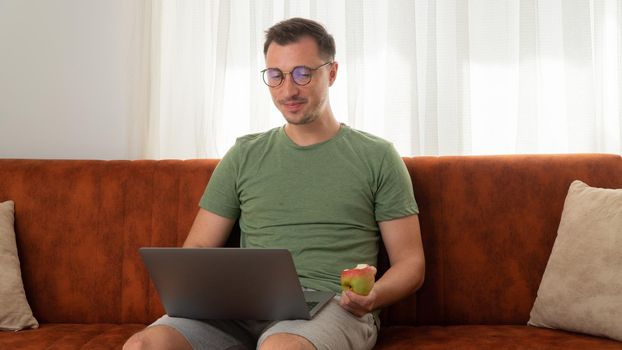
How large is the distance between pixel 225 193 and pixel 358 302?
2.04ft

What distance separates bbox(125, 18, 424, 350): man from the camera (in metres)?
2.08

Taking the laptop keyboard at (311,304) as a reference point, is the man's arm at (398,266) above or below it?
above

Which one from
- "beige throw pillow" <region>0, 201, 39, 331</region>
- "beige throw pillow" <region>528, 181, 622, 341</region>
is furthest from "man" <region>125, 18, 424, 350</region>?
"beige throw pillow" <region>0, 201, 39, 331</region>

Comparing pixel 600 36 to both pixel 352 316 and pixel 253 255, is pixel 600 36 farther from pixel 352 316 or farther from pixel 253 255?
pixel 253 255

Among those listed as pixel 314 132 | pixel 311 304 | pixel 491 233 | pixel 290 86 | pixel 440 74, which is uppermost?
pixel 440 74

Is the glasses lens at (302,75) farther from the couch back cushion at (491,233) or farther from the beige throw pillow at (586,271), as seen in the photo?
the beige throw pillow at (586,271)

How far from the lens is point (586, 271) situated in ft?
6.57

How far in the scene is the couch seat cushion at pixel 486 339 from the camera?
1921mm

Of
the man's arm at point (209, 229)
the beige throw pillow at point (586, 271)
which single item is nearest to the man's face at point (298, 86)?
the man's arm at point (209, 229)

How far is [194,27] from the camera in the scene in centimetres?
277

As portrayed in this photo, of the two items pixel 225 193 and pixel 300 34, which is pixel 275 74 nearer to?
pixel 300 34

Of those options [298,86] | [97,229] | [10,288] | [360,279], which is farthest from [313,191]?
[10,288]

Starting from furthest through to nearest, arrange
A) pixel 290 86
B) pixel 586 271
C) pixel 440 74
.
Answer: pixel 440 74
pixel 290 86
pixel 586 271

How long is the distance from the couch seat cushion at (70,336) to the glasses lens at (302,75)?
0.86 meters
